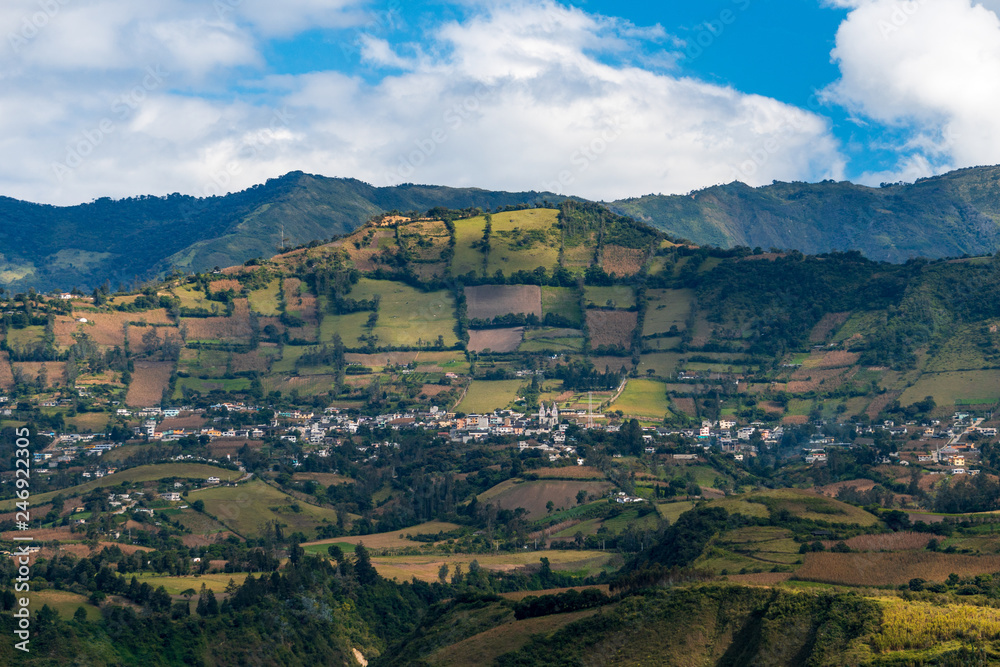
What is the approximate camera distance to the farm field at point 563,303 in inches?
6845

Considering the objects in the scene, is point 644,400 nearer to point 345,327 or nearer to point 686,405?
point 686,405

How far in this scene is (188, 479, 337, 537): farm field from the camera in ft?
344

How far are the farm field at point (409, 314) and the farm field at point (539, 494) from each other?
188 ft

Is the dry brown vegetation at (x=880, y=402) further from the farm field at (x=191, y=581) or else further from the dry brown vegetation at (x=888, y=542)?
the farm field at (x=191, y=581)

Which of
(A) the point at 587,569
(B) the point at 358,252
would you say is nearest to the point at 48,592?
(A) the point at 587,569

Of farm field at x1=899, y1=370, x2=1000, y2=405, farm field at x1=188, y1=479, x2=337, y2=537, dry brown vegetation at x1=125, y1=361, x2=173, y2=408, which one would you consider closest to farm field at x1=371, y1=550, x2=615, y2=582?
farm field at x1=188, y1=479, x2=337, y2=537

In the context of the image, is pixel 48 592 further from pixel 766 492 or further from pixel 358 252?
pixel 358 252

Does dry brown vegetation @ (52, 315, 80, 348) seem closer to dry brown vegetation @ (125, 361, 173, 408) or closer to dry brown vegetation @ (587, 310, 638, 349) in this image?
dry brown vegetation @ (125, 361, 173, 408)

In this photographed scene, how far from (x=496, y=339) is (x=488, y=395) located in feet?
61.3

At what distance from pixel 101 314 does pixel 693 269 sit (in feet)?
271

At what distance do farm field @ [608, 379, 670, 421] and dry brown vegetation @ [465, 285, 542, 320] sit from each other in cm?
2504

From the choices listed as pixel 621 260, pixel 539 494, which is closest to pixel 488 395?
pixel 621 260

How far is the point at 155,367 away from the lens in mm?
159000

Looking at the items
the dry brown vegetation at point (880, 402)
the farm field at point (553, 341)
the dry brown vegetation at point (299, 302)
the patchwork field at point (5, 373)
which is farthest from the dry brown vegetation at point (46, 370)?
the dry brown vegetation at point (880, 402)
